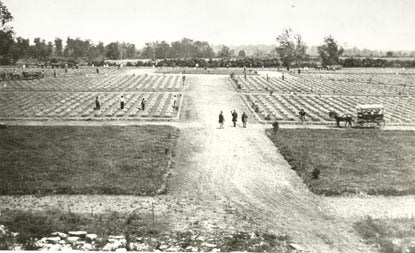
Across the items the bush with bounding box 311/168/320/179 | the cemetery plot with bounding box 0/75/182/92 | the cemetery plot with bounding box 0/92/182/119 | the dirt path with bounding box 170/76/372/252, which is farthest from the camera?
the cemetery plot with bounding box 0/75/182/92

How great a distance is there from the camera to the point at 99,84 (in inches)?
2089

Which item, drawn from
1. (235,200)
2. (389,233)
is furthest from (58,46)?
(389,233)

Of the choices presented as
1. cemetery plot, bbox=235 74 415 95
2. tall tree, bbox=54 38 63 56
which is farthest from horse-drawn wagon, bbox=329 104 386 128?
tall tree, bbox=54 38 63 56

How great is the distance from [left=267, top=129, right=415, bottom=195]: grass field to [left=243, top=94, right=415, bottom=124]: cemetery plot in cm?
534

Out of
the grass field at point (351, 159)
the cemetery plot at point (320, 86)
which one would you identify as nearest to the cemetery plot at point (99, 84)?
the cemetery plot at point (320, 86)

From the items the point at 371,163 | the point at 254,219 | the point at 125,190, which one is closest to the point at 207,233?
the point at 254,219

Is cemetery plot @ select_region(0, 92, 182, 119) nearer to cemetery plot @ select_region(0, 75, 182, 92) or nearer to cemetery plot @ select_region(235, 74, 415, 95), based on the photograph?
cemetery plot @ select_region(0, 75, 182, 92)

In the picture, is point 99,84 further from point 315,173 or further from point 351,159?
point 315,173

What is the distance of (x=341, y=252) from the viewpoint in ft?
44.5

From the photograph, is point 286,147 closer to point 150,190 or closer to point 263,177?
point 263,177

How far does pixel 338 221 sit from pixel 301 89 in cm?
3617

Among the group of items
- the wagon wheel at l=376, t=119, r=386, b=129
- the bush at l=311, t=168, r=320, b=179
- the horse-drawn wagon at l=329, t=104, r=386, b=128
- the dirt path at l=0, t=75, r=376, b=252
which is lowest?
the dirt path at l=0, t=75, r=376, b=252

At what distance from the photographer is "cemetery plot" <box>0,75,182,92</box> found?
4862 centimetres

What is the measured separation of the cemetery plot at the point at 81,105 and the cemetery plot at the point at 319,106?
23.5ft
